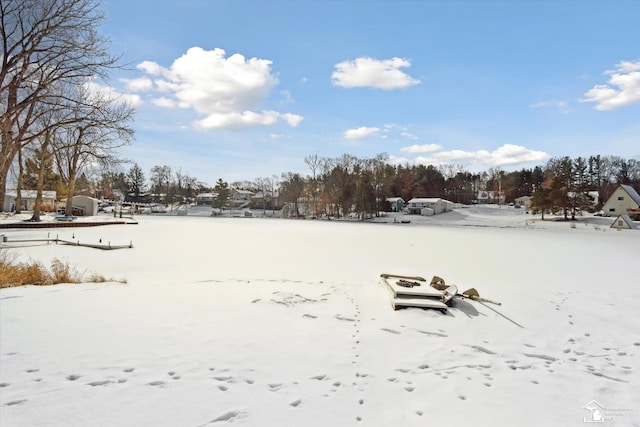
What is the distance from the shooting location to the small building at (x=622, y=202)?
57.6 meters

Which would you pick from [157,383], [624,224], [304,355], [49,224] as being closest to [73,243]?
[49,224]

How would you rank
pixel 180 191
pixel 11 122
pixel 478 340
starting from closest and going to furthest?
pixel 478 340 → pixel 11 122 → pixel 180 191

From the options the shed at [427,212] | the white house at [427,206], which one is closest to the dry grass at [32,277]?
the shed at [427,212]

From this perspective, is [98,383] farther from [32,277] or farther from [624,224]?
[624,224]

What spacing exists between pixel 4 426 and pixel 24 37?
11752 millimetres

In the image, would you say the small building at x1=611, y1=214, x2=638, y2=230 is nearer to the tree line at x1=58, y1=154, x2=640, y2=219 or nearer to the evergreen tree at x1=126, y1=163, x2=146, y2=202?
the tree line at x1=58, y1=154, x2=640, y2=219

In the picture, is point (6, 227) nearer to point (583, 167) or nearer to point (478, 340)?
point (478, 340)

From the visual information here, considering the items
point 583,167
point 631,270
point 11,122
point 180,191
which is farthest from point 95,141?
point 583,167

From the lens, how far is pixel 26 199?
184 feet

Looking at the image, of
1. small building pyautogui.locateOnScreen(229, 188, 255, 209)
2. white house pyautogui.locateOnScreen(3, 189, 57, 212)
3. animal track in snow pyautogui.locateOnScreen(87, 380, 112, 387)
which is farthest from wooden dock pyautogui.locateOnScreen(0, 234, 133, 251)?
small building pyautogui.locateOnScreen(229, 188, 255, 209)

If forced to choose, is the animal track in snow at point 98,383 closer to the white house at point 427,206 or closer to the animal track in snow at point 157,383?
the animal track in snow at point 157,383

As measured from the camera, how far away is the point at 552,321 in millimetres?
7449

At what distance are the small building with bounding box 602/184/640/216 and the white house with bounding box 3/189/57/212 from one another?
89546 mm

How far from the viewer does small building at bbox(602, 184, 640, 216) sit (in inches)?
2267
